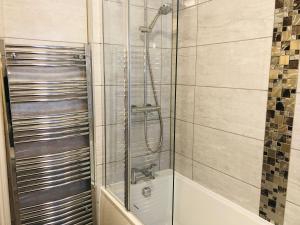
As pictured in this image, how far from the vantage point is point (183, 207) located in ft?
6.39

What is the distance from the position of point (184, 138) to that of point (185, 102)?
305 millimetres

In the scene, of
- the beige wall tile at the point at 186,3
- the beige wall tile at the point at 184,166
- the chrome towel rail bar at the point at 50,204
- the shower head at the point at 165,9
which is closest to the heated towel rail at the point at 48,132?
the chrome towel rail bar at the point at 50,204

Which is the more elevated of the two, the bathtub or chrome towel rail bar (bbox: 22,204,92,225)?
the bathtub

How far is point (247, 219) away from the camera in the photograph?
4.84ft

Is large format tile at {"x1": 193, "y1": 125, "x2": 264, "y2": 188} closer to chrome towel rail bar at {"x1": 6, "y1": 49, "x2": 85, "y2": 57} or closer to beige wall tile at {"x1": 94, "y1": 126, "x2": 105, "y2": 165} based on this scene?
beige wall tile at {"x1": 94, "y1": 126, "x2": 105, "y2": 165}

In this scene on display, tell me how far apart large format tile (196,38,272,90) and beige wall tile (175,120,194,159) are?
0.39 meters

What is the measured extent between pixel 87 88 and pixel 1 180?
0.82 metres

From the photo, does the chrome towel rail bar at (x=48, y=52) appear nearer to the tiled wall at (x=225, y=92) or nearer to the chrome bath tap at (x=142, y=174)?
the tiled wall at (x=225, y=92)

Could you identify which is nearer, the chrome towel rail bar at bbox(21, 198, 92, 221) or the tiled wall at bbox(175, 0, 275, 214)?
the tiled wall at bbox(175, 0, 275, 214)

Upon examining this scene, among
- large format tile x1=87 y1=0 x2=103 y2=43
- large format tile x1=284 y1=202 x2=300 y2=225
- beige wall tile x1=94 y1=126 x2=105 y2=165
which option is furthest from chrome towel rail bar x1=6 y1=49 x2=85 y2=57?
large format tile x1=284 y1=202 x2=300 y2=225

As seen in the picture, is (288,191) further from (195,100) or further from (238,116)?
(195,100)

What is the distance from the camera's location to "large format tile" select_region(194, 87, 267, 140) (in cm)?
138

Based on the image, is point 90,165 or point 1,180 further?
point 90,165

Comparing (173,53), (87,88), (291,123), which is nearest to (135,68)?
(173,53)
